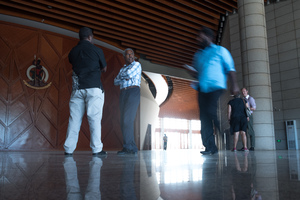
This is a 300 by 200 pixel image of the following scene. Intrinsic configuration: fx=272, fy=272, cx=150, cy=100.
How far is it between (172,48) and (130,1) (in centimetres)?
346

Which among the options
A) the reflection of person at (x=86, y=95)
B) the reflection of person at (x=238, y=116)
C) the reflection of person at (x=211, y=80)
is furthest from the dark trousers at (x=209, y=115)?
the reflection of person at (x=238, y=116)

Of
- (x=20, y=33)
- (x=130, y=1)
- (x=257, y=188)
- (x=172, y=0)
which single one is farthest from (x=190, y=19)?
(x=257, y=188)

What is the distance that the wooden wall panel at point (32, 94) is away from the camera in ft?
26.5

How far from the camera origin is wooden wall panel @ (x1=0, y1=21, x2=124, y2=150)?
8.06 m

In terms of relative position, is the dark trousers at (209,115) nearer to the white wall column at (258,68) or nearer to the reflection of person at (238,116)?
the reflection of person at (238,116)

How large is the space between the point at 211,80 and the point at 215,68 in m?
0.18

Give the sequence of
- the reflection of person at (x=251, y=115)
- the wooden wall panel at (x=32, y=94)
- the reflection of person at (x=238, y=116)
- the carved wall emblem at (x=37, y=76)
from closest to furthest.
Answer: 1. the reflection of person at (x=238, y=116)
2. the reflection of person at (x=251, y=115)
3. the wooden wall panel at (x=32, y=94)
4. the carved wall emblem at (x=37, y=76)

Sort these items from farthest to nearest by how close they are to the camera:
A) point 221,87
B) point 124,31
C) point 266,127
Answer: point 124,31
point 266,127
point 221,87

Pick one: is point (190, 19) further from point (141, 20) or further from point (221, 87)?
point (221, 87)

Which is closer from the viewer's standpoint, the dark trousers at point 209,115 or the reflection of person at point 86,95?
the reflection of person at point 86,95

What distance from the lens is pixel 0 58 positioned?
26.8 feet

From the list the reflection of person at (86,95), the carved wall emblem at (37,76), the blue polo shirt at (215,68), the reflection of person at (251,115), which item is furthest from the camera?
the carved wall emblem at (37,76)

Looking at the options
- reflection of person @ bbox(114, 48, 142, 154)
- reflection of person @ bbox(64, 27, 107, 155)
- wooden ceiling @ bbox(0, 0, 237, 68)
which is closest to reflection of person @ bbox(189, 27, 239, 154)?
reflection of person @ bbox(114, 48, 142, 154)

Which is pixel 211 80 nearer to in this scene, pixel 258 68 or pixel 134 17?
pixel 258 68
